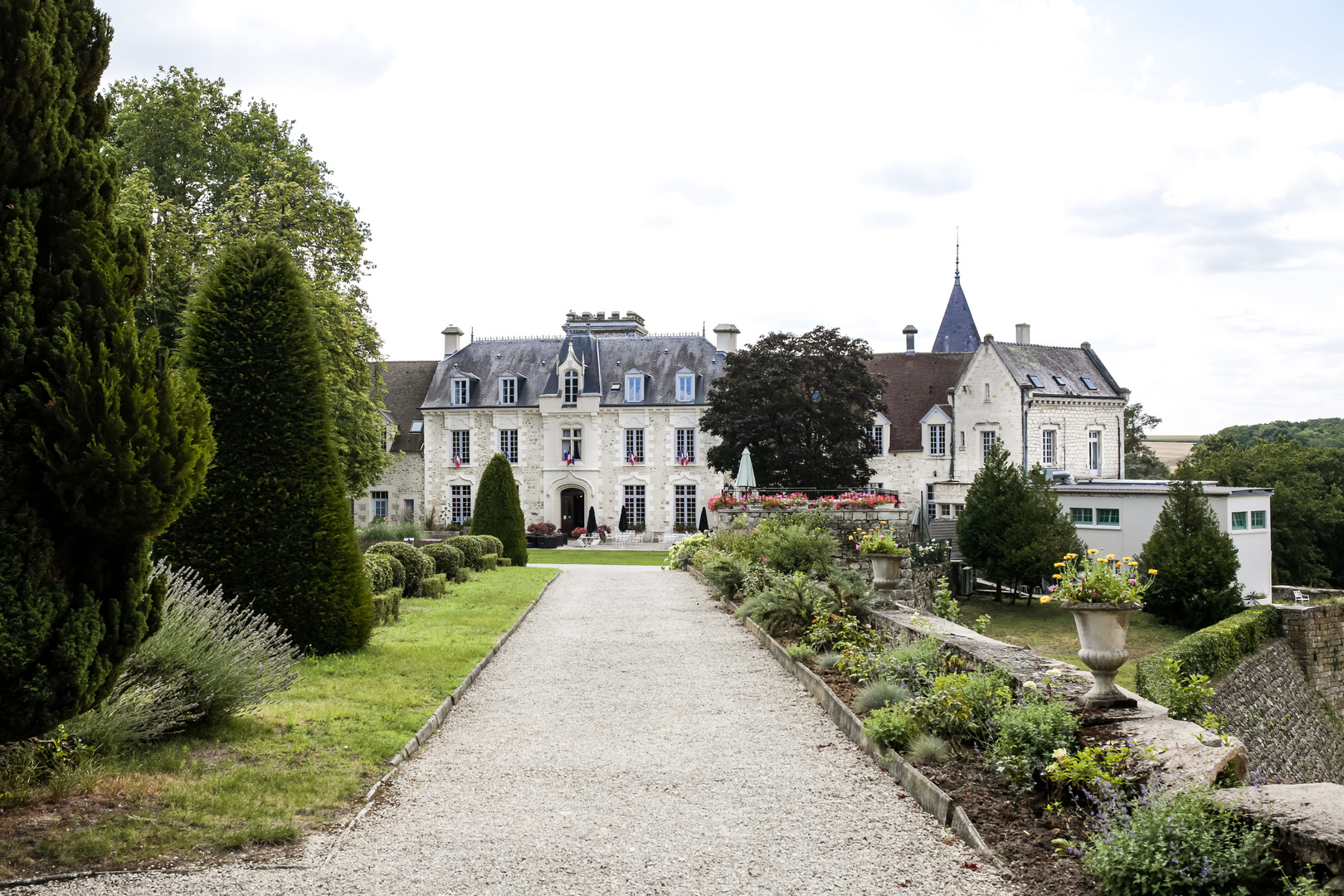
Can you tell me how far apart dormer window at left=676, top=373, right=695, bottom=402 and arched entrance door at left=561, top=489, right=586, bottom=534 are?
6.30m

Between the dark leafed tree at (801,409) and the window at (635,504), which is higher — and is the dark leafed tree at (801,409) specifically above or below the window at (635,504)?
above

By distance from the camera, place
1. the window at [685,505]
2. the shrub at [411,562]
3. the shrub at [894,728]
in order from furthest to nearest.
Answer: the window at [685,505]
the shrub at [411,562]
the shrub at [894,728]

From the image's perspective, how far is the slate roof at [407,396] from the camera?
4447 cm

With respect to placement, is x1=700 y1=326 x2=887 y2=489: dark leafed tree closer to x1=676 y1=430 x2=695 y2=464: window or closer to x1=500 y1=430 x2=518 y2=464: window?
x1=676 y1=430 x2=695 y2=464: window

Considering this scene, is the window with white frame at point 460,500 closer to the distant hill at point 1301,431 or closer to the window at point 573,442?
the window at point 573,442

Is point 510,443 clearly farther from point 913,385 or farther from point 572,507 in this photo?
point 913,385

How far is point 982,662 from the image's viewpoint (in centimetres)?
719

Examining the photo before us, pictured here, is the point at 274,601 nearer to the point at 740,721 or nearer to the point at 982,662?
the point at 740,721

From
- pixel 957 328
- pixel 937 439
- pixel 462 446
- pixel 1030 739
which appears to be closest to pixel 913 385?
pixel 937 439

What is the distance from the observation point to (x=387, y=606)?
1253 cm

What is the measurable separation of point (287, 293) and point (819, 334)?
82.1 ft

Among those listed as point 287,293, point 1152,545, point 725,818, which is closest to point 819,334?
point 1152,545

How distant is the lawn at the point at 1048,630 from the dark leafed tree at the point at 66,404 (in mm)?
20003

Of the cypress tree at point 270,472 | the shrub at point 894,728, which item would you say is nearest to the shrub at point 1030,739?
the shrub at point 894,728
